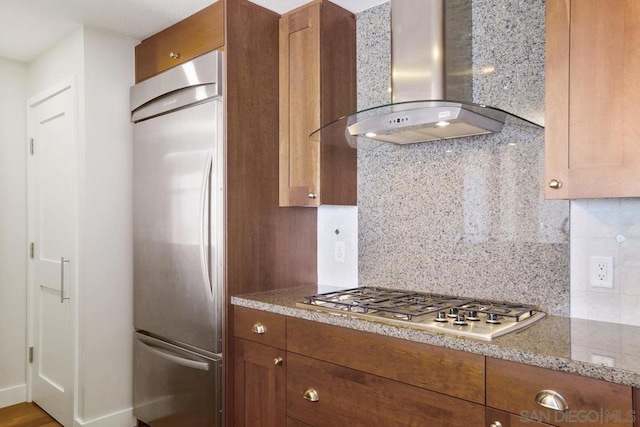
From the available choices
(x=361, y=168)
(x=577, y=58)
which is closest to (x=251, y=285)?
(x=361, y=168)

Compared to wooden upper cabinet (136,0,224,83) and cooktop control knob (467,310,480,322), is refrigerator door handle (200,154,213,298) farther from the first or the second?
cooktop control knob (467,310,480,322)

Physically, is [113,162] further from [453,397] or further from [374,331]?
[453,397]

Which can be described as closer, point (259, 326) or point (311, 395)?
point (311, 395)

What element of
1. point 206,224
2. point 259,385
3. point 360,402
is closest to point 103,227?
point 206,224

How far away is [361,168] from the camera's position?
2434 millimetres

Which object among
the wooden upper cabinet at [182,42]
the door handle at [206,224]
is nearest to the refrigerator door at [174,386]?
the door handle at [206,224]

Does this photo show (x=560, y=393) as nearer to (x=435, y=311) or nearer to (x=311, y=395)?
(x=435, y=311)

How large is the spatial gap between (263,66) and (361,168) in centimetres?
75

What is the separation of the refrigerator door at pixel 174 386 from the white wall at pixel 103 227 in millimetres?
123

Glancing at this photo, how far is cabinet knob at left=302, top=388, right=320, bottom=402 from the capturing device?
1791 millimetres

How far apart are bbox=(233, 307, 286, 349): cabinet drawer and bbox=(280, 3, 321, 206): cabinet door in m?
0.60

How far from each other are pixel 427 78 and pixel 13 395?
341 cm

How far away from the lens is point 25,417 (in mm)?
2943

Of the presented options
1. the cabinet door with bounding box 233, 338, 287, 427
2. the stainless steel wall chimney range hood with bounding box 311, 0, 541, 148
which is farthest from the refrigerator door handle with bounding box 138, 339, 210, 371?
the stainless steel wall chimney range hood with bounding box 311, 0, 541, 148
